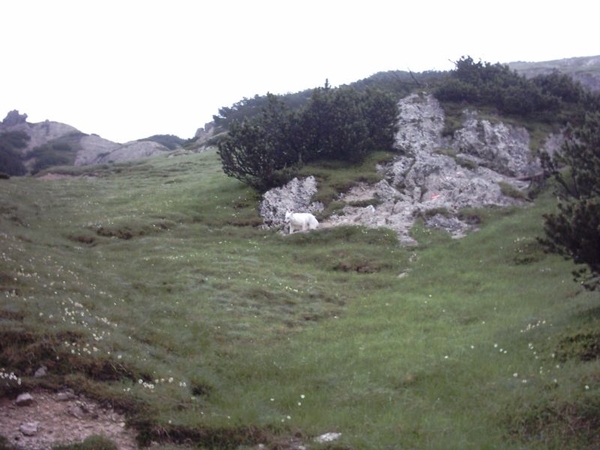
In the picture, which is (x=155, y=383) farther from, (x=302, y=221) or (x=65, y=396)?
(x=302, y=221)

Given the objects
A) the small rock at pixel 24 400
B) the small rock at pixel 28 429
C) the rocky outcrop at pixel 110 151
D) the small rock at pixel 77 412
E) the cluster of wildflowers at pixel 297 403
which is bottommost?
the cluster of wildflowers at pixel 297 403

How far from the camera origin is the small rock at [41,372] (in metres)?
11.4

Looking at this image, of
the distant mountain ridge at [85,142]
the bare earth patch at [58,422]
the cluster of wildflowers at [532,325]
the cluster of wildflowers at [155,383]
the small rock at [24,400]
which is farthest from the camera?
the distant mountain ridge at [85,142]

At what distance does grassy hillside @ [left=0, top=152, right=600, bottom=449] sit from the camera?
429 inches

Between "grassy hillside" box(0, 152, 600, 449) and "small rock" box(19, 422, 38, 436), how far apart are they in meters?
1.17

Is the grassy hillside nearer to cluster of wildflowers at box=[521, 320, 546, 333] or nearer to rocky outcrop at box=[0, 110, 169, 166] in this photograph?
cluster of wildflowers at box=[521, 320, 546, 333]

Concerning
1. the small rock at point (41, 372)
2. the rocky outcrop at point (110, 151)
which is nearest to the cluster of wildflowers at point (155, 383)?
the small rock at point (41, 372)

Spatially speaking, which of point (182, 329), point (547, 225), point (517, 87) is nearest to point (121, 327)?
point (182, 329)

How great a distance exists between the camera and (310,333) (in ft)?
58.7

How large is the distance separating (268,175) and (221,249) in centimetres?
1203

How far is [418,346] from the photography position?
15.8m

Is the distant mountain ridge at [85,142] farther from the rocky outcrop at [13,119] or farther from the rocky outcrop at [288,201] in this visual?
the rocky outcrop at [288,201]

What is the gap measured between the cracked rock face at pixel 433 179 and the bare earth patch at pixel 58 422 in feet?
71.3

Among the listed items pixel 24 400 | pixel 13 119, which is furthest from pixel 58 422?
pixel 13 119
